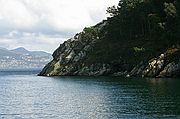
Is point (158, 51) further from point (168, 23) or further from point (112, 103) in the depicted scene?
point (112, 103)

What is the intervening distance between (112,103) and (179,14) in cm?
9828

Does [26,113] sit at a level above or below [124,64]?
below

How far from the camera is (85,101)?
10069 centimetres

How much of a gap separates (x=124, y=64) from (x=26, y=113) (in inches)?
4860

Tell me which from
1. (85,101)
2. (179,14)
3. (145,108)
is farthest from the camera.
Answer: (179,14)

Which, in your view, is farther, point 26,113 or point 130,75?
point 130,75

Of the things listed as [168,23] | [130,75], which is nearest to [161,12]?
[168,23]

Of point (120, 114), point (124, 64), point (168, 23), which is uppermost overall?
point (168, 23)

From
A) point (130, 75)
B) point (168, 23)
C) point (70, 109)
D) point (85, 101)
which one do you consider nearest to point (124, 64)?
point (130, 75)

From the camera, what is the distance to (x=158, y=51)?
182 meters

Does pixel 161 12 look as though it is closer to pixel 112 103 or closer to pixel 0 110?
pixel 112 103

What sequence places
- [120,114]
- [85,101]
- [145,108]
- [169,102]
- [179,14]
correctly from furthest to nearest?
[179,14] → [85,101] → [169,102] → [145,108] → [120,114]

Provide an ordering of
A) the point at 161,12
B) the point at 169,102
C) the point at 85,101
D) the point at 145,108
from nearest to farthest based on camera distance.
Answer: the point at 145,108
the point at 169,102
the point at 85,101
the point at 161,12

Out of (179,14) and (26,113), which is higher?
(179,14)
